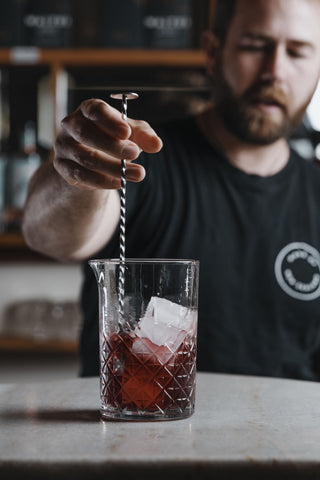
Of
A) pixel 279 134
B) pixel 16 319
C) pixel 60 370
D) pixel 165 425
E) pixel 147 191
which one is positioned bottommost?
pixel 60 370

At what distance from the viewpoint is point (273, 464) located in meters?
0.59

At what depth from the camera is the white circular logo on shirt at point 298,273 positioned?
1609mm

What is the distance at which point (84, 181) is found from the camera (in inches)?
35.7

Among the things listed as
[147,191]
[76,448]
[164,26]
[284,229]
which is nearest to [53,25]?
[164,26]

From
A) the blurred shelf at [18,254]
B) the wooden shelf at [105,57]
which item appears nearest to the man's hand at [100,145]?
the wooden shelf at [105,57]

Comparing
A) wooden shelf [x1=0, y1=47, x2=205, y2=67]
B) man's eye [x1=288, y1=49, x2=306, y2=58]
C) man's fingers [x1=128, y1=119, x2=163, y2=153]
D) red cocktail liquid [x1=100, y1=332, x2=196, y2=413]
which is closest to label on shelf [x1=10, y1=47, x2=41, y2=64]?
wooden shelf [x1=0, y1=47, x2=205, y2=67]

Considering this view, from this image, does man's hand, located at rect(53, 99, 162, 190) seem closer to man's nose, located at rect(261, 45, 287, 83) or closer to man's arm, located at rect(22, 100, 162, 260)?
man's arm, located at rect(22, 100, 162, 260)

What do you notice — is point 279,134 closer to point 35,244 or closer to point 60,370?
point 35,244

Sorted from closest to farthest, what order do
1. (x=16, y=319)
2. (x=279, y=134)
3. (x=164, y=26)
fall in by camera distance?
1. (x=279, y=134)
2. (x=164, y=26)
3. (x=16, y=319)

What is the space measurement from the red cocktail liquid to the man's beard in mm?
1030

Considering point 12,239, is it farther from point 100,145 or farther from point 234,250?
point 100,145

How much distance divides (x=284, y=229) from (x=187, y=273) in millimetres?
922

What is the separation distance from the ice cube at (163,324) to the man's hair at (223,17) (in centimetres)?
120

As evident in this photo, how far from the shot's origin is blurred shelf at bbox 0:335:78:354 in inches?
92.2
